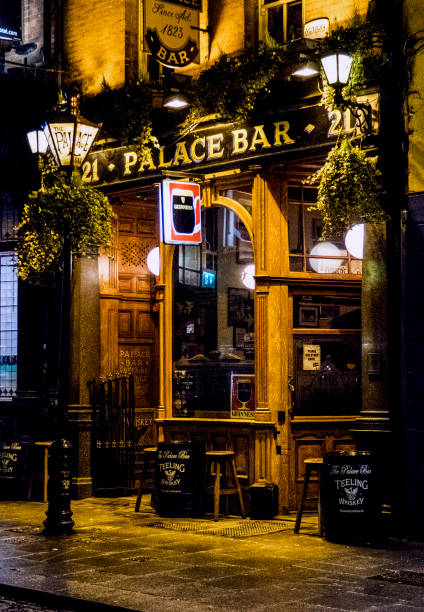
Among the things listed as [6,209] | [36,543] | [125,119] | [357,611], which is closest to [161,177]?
[125,119]

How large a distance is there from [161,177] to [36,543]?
5.44 m

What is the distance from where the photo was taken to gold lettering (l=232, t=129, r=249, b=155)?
12367 mm

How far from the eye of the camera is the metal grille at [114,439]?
46.1 feet

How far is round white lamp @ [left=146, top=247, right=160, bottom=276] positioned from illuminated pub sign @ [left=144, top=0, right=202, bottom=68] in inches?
108

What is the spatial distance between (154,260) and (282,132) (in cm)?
326

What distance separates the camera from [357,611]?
23.8 ft

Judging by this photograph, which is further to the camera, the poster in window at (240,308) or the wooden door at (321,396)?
the poster in window at (240,308)

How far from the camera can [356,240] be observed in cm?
1138

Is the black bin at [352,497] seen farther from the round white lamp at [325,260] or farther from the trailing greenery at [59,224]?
the trailing greenery at [59,224]

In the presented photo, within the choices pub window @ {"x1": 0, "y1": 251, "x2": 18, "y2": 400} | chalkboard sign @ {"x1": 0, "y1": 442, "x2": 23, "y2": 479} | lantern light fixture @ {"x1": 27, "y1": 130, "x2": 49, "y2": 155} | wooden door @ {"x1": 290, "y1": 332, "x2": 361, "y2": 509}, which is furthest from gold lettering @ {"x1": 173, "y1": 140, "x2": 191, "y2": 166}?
chalkboard sign @ {"x1": 0, "y1": 442, "x2": 23, "y2": 479}

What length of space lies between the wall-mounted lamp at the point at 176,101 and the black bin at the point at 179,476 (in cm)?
449

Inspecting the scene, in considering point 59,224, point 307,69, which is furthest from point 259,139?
point 59,224

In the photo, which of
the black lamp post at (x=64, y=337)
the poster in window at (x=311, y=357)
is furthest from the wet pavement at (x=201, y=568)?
the poster in window at (x=311, y=357)

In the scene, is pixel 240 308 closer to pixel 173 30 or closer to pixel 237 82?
pixel 237 82
